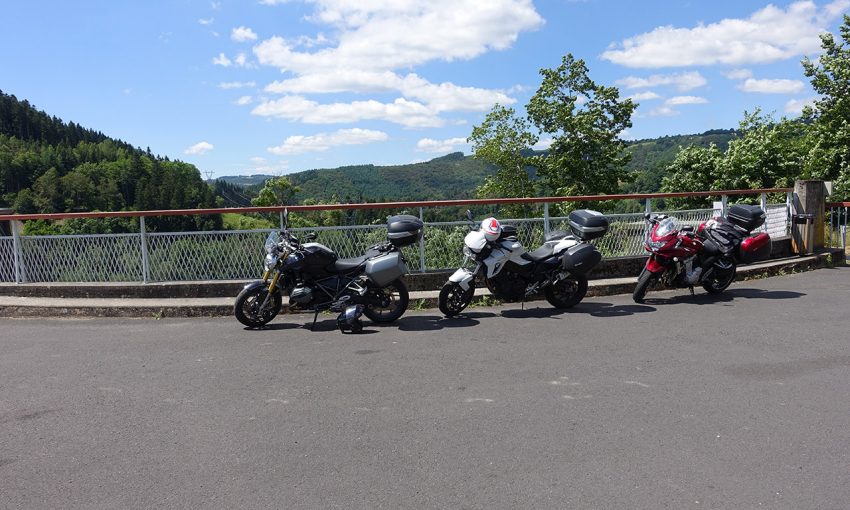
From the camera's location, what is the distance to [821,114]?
110 feet

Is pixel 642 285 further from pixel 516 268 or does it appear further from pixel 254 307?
pixel 254 307

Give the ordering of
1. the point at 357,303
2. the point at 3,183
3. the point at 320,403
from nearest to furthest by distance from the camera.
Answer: the point at 320,403 < the point at 357,303 < the point at 3,183

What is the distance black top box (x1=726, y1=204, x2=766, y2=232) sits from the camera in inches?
367

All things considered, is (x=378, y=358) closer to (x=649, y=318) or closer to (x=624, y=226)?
(x=649, y=318)

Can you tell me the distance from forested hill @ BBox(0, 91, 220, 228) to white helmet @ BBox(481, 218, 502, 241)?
5079 centimetres

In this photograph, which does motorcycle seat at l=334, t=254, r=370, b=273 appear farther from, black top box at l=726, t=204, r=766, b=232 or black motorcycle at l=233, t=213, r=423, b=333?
black top box at l=726, t=204, r=766, b=232

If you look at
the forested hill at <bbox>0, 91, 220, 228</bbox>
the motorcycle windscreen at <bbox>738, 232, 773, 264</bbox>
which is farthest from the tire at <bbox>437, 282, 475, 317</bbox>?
the forested hill at <bbox>0, 91, 220, 228</bbox>

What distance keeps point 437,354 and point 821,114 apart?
35796 millimetres

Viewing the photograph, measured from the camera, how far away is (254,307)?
7430mm

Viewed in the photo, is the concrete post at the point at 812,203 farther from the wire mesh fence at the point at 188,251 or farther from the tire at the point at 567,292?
the tire at the point at 567,292

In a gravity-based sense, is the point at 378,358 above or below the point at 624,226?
below

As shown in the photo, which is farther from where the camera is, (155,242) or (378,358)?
(155,242)

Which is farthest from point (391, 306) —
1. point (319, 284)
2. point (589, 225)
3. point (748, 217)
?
point (748, 217)

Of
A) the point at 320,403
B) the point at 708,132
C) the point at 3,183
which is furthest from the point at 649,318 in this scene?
the point at 708,132
